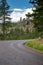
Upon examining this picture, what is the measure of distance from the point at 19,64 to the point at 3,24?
57491 mm

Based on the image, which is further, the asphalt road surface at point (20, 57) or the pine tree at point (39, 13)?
the pine tree at point (39, 13)

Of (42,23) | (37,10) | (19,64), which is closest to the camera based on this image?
(19,64)

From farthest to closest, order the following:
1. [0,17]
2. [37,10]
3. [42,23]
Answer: [0,17] < [37,10] < [42,23]

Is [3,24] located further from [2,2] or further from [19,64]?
[19,64]

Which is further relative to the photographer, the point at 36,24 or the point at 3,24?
the point at 3,24

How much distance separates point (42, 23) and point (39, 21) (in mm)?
659

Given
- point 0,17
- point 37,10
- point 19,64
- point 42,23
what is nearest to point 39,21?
point 42,23

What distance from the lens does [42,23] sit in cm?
3002

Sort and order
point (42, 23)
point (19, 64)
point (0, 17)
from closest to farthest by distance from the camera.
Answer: point (19, 64) → point (42, 23) → point (0, 17)

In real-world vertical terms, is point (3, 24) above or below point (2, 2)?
below

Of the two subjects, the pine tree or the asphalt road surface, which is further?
the pine tree

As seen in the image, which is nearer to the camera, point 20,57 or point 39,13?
point 20,57

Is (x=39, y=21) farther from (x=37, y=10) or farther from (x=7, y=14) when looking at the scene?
(x=7, y=14)

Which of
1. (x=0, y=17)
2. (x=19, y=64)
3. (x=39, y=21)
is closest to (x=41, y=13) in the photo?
(x=39, y=21)
